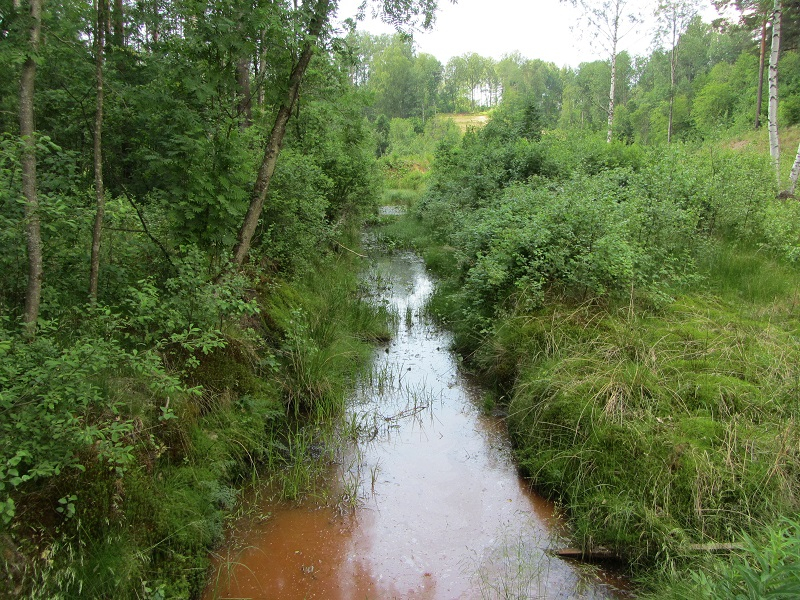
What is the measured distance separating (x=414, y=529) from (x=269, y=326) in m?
3.10

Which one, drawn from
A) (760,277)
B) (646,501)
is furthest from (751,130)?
(646,501)

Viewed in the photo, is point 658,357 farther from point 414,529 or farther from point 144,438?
point 144,438

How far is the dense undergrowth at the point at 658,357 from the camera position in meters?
3.49

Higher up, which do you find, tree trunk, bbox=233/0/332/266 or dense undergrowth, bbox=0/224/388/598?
tree trunk, bbox=233/0/332/266

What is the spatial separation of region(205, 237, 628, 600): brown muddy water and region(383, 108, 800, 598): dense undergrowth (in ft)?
1.22

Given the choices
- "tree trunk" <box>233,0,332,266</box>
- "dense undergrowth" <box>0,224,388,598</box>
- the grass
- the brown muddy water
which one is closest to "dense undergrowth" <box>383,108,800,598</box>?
the grass

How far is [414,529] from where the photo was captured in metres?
4.13

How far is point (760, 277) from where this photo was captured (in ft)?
23.5

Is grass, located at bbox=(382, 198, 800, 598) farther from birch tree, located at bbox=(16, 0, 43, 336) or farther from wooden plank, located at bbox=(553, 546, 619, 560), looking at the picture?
birch tree, located at bbox=(16, 0, 43, 336)

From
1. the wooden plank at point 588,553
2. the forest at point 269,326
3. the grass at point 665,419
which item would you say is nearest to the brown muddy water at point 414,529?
the wooden plank at point 588,553

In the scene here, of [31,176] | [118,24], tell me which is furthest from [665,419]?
[118,24]

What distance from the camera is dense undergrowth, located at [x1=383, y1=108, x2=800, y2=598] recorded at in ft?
11.4

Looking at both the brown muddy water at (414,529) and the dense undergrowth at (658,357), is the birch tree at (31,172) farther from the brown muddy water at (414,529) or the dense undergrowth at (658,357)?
the dense undergrowth at (658,357)

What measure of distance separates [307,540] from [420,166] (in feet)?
111
